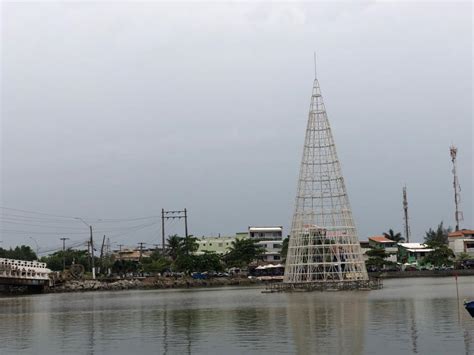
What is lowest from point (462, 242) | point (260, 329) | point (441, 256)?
point (260, 329)

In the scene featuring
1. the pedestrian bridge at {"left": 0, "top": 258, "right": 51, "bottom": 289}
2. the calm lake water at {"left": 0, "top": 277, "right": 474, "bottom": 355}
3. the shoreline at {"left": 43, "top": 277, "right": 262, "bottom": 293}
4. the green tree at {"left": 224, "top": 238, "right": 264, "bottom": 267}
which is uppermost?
the green tree at {"left": 224, "top": 238, "right": 264, "bottom": 267}

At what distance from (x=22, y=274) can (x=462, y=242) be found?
275ft

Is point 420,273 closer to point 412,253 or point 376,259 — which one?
point 376,259

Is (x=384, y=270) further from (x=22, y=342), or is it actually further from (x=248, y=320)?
(x=22, y=342)

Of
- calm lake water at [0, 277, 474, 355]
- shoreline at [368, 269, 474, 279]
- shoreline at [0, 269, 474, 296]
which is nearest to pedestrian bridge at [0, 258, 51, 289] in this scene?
shoreline at [0, 269, 474, 296]

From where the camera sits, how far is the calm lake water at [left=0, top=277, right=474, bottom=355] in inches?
1166

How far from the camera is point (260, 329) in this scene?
37.0 metres

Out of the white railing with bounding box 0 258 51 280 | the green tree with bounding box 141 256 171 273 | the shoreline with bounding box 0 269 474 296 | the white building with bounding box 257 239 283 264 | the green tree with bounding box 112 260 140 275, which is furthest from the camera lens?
the white building with bounding box 257 239 283 264

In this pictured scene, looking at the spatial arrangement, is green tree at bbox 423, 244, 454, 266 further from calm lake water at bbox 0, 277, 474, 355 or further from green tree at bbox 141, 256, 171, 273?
calm lake water at bbox 0, 277, 474, 355

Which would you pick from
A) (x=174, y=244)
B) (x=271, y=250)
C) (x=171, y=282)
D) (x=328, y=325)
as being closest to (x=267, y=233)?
(x=271, y=250)

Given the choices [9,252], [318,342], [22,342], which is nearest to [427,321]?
[318,342]

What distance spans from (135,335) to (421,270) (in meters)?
94.3

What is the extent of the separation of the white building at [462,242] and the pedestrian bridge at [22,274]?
252ft

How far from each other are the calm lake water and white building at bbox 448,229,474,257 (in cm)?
8450
